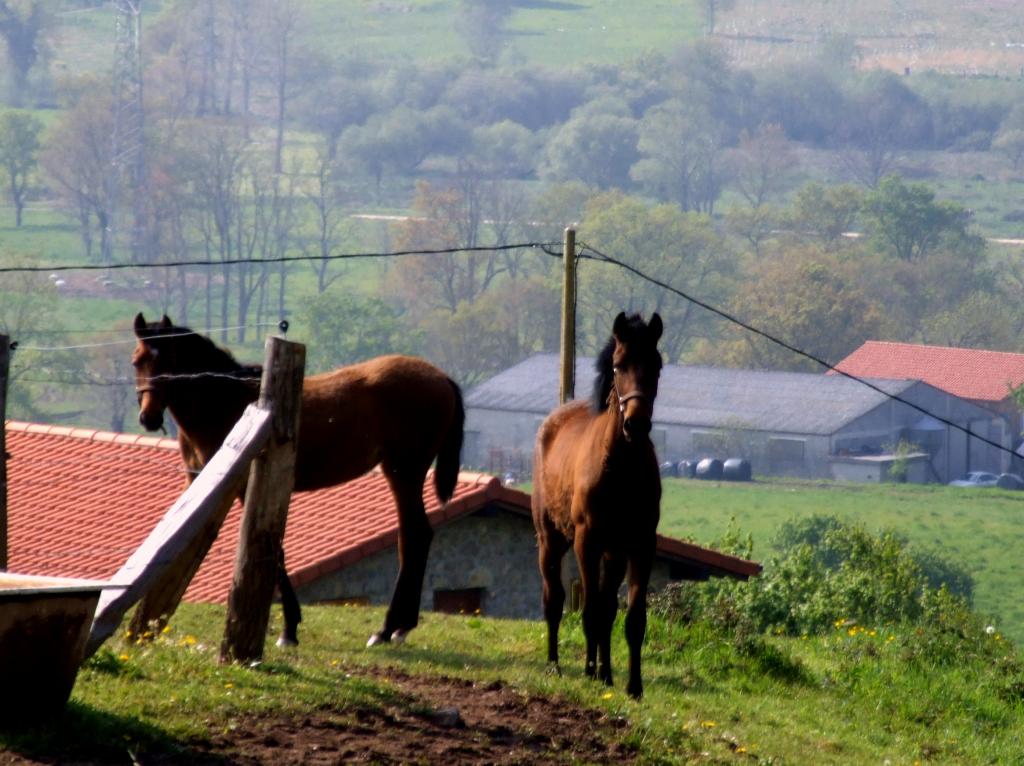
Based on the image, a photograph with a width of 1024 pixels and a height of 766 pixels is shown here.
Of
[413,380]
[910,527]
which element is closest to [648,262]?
[910,527]

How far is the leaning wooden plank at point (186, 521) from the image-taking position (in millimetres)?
7625

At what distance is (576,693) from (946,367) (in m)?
109

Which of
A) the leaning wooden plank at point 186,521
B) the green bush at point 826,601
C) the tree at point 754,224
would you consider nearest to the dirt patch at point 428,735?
the leaning wooden plank at point 186,521

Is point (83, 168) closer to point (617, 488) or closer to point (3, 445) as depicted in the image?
point (3, 445)

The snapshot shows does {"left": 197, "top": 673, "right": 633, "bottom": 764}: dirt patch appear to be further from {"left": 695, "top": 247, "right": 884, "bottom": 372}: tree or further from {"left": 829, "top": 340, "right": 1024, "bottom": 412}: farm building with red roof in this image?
{"left": 695, "top": 247, "right": 884, "bottom": 372}: tree

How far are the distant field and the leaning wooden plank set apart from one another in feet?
189

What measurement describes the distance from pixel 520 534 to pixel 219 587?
422 centimetres

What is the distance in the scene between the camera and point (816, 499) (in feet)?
290

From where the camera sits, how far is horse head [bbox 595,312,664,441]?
28.5ft

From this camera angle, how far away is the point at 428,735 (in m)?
7.36

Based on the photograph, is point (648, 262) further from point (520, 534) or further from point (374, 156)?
point (520, 534)

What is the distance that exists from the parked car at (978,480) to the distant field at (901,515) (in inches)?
274

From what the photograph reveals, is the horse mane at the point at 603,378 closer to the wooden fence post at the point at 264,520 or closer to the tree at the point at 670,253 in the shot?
the wooden fence post at the point at 264,520

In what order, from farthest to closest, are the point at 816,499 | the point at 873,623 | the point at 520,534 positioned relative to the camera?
the point at 816,499, the point at 520,534, the point at 873,623
